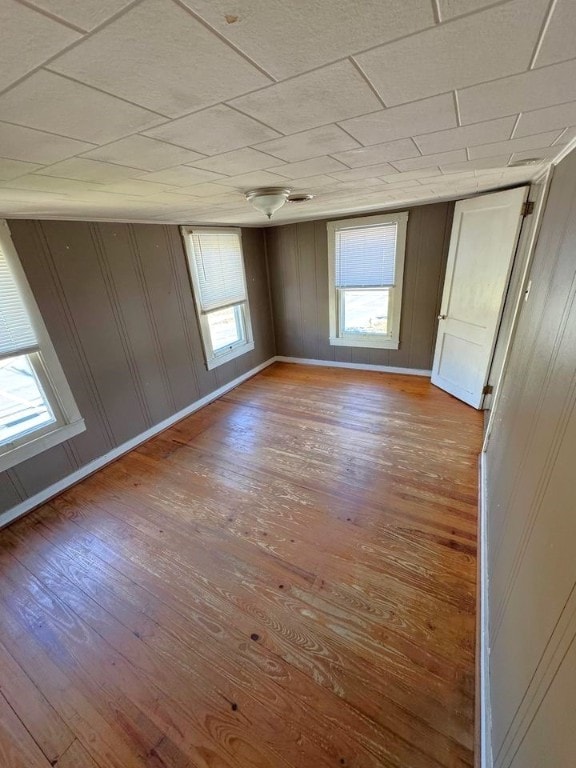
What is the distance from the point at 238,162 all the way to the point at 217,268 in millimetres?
2611

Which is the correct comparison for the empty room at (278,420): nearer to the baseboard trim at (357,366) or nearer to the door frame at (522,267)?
the door frame at (522,267)

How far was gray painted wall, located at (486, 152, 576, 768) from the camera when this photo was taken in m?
0.69

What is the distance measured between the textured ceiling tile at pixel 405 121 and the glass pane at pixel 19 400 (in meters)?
2.64

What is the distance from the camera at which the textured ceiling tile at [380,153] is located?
1.25m

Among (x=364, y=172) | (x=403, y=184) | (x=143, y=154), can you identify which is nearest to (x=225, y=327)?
(x=403, y=184)

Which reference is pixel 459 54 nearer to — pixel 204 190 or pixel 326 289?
pixel 204 190

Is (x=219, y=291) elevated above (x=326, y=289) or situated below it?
above

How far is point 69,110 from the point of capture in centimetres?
77

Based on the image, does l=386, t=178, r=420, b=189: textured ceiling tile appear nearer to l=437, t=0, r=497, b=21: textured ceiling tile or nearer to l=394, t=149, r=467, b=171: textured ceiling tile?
l=394, t=149, r=467, b=171: textured ceiling tile

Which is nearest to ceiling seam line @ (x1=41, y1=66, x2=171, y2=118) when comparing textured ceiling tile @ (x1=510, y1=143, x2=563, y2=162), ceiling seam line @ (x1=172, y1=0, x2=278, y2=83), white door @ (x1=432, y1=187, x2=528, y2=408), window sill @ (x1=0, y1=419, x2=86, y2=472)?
ceiling seam line @ (x1=172, y1=0, x2=278, y2=83)

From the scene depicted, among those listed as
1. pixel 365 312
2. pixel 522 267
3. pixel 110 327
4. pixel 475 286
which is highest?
pixel 522 267

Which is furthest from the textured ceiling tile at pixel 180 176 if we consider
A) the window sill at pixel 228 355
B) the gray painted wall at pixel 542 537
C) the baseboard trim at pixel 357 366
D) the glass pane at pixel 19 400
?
the baseboard trim at pixel 357 366

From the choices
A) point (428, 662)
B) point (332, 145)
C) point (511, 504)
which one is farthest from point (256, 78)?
point (428, 662)

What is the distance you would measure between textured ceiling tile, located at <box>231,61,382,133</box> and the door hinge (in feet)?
7.60
